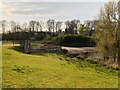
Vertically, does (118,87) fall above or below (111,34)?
below

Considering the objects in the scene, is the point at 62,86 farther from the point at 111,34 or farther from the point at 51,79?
the point at 111,34

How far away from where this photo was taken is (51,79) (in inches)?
631

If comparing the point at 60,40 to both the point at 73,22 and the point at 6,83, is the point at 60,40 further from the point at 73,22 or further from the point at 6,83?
the point at 6,83

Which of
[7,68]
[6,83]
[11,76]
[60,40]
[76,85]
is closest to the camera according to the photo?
[6,83]

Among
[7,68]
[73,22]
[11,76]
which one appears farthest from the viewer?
[73,22]

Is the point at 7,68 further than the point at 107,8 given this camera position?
No

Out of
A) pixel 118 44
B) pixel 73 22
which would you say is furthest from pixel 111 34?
pixel 73 22

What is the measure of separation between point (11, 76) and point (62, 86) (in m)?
3.50

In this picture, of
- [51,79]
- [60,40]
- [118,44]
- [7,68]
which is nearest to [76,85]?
[51,79]

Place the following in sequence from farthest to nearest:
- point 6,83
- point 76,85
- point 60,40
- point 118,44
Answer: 1. point 60,40
2. point 118,44
3. point 76,85
4. point 6,83

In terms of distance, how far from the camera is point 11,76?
15945 millimetres

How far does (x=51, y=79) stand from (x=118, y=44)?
18.2 meters

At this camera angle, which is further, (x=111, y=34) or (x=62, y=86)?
(x=111, y=34)

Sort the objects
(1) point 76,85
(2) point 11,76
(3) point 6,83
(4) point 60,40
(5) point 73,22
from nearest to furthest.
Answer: (3) point 6,83, (1) point 76,85, (2) point 11,76, (4) point 60,40, (5) point 73,22
